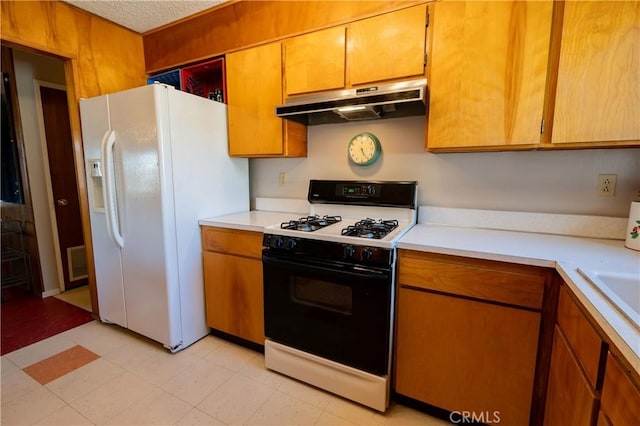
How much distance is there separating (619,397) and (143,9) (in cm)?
310

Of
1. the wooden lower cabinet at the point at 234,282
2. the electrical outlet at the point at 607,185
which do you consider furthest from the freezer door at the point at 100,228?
the electrical outlet at the point at 607,185

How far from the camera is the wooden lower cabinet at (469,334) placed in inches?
48.8

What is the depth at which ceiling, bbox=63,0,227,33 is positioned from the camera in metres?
2.09

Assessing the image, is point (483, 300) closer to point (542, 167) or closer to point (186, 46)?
point (542, 167)

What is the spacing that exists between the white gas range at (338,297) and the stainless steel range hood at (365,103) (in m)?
0.44

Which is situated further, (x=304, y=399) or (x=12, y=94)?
(x=12, y=94)

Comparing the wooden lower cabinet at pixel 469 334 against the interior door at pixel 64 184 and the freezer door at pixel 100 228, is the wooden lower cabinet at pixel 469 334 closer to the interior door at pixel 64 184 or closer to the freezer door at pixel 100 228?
the freezer door at pixel 100 228

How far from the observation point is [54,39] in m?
2.05

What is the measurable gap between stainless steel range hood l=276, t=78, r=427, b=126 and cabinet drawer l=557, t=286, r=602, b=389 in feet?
3.35

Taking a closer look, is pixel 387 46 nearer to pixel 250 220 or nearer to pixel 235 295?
pixel 250 220

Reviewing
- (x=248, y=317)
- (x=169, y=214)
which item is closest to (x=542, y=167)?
(x=248, y=317)

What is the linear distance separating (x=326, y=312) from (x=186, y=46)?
225cm

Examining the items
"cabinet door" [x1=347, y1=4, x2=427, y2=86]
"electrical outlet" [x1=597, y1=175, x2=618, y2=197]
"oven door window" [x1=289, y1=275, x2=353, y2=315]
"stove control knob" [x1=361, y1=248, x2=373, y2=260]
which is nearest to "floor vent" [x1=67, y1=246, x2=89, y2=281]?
"oven door window" [x1=289, y1=275, x2=353, y2=315]

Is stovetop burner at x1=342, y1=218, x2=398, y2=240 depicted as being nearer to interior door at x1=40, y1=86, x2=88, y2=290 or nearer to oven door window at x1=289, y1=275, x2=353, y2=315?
oven door window at x1=289, y1=275, x2=353, y2=315
